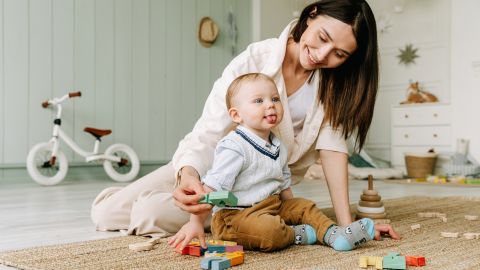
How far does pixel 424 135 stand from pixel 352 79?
137 inches

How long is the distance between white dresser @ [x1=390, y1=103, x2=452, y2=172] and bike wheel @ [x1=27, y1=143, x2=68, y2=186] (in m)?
2.88

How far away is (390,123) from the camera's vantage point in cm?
533

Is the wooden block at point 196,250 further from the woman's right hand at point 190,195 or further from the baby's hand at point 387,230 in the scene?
the baby's hand at point 387,230

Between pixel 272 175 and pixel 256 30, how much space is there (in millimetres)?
4058

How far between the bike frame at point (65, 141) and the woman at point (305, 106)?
7.04 ft

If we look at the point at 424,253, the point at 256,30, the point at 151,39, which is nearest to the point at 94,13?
the point at 151,39

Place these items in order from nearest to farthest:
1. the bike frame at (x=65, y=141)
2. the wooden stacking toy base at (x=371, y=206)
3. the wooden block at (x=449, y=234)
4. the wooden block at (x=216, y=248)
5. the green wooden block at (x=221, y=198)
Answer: the green wooden block at (x=221, y=198) < the wooden block at (x=216, y=248) < the wooden block at (x=449, y=234) < the wooden stacking toy base at (x=371, y=206) < the bike frame at (x=65, y=141)

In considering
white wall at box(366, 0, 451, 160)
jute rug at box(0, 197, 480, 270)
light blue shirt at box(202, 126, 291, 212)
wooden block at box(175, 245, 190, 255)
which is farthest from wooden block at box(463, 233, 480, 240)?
white wall at box(366, 0, 451, 160)

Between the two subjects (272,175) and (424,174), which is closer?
(272,175)

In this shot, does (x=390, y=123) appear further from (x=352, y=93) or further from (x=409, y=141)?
(x=352, y=93)

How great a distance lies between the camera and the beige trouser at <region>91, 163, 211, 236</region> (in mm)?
1591

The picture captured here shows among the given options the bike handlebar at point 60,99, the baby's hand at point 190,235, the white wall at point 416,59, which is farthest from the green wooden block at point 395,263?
the white wall at point 416,59

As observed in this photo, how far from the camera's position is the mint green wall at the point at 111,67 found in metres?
3.82

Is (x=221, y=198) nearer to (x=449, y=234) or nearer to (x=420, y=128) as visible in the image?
(x=449, y=234)
